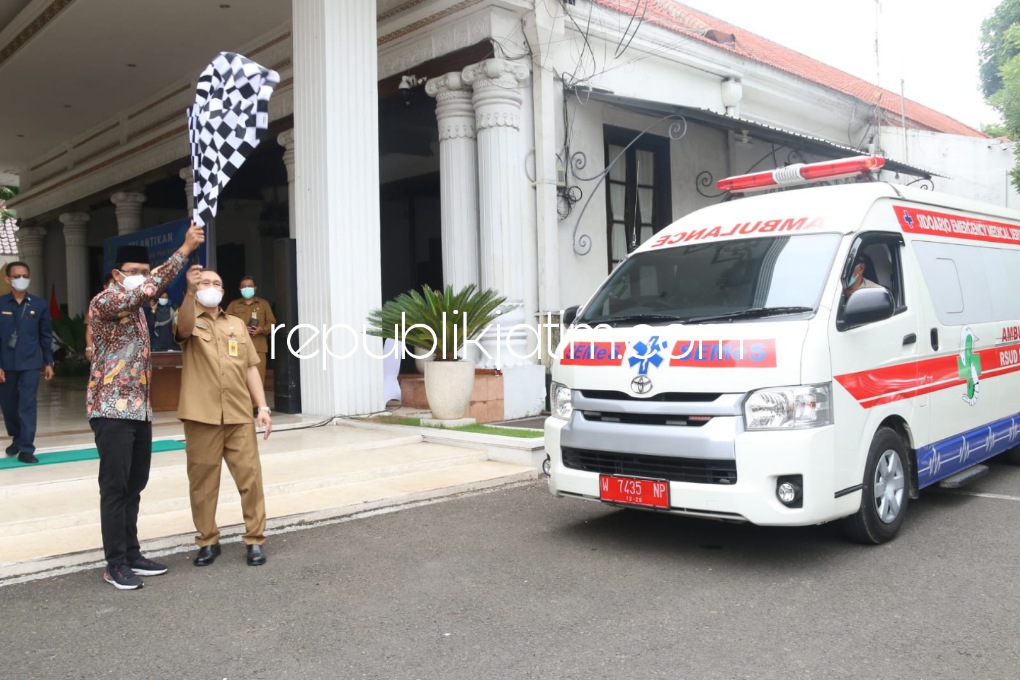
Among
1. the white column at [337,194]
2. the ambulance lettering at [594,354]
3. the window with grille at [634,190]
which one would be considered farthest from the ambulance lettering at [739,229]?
the window with grille at [634,190]

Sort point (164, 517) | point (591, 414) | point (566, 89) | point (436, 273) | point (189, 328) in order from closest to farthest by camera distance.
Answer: point (189, 328) → point (591, 414) → point (164, 517) → point (566, 89) → point (436, 273)

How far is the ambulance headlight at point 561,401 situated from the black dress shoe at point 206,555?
7.46 feet

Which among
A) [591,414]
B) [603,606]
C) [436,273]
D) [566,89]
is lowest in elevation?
[603,606]

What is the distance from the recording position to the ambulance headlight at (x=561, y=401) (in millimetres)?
5574

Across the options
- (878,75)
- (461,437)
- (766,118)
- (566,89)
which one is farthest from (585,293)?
(878,75)

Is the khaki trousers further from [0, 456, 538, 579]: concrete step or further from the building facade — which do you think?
the building facade

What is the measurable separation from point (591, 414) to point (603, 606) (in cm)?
135

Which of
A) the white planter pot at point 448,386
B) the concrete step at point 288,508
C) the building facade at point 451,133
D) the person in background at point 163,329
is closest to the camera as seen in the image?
the concrete step at point 288,508

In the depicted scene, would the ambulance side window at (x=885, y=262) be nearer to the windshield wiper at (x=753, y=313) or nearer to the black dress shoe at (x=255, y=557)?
the windshield wiper at (x=753, y=313)

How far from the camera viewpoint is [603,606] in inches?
170

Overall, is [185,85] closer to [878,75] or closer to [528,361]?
[528,361]

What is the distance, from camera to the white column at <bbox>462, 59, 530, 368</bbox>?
1146cm

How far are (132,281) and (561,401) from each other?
8.74ft

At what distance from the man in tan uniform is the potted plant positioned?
4.23 meters
